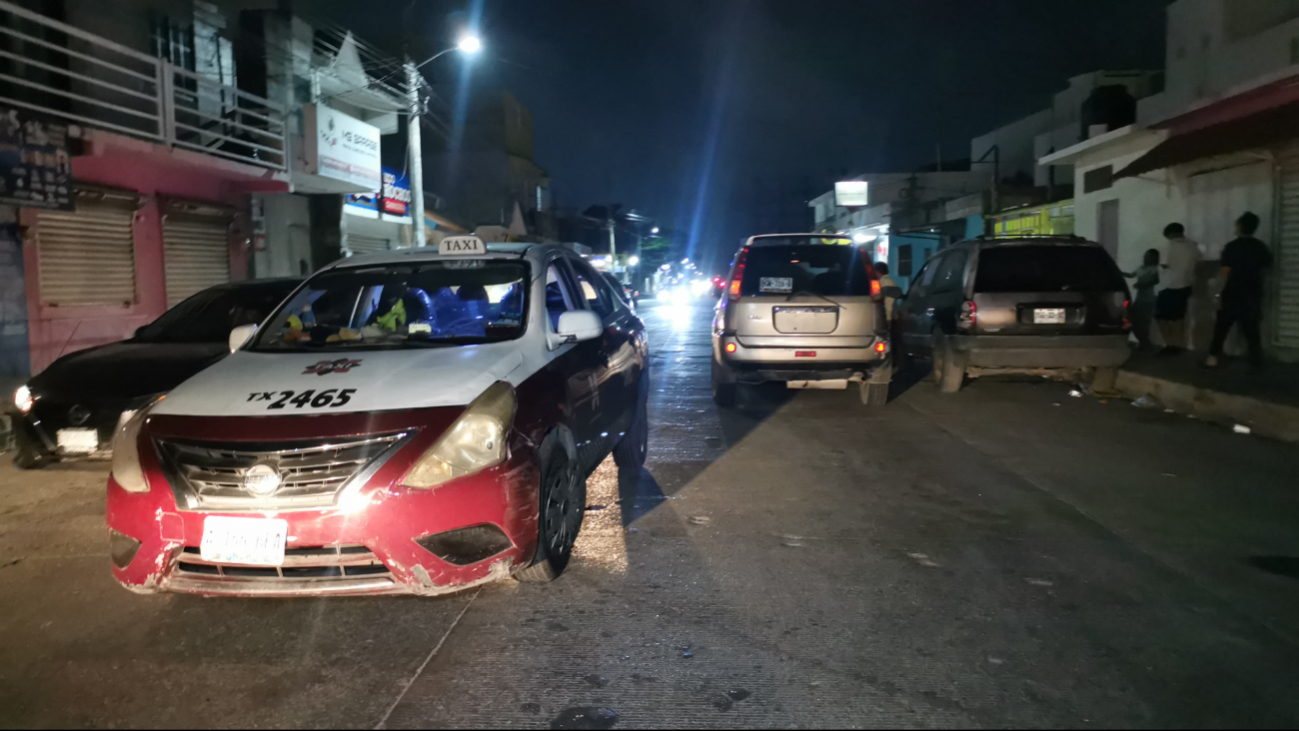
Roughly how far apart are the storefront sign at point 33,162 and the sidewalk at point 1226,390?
12.4m

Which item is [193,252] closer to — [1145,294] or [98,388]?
[98,388]

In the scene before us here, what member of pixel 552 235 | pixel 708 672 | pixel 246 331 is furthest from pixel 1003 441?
pixel 552 235

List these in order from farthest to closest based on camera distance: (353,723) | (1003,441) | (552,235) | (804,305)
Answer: (552,235)
(804,305)
(1003,441)
(353,723)

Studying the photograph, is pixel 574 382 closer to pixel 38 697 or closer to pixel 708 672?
pixel 708 672

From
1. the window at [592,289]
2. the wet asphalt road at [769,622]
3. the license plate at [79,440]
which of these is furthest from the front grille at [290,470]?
the license plate at [79,440]

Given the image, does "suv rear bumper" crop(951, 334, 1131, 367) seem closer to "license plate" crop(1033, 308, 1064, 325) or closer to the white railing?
"license plate" crop(1033, 308, 1064, 325)

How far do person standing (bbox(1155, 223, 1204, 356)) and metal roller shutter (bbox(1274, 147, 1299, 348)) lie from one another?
0.92 metres

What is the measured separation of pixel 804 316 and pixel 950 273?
8.65ft

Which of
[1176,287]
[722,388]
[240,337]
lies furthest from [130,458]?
[1176,287]

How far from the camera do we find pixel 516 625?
382 cm

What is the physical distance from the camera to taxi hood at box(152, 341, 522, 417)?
145 inches

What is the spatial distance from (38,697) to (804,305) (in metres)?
6.95

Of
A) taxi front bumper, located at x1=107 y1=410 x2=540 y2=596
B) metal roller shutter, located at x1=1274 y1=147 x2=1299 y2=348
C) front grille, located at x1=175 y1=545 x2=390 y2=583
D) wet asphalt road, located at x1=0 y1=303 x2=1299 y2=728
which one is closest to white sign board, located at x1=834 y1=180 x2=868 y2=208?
metal roller shutter, located at x1=1274 y1=147 x2=1299 y2=348

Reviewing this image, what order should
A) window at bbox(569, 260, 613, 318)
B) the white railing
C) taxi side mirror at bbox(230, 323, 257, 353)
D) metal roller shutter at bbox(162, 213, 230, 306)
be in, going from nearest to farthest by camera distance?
taxi side mirror at bbox(230, 323, 257, 353)
window at bbox(569, 260, 613, 318)
the white railing
metal roller shutter at bbox(162, 213, 230, 306)
